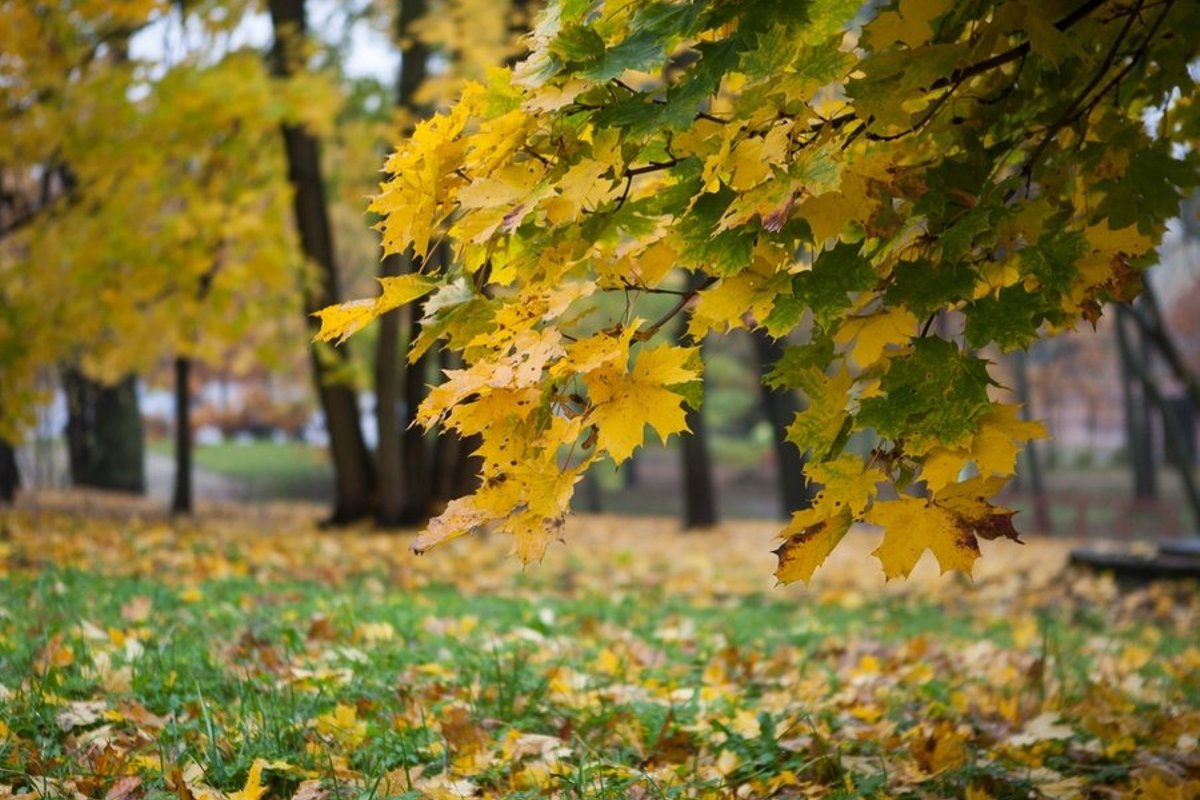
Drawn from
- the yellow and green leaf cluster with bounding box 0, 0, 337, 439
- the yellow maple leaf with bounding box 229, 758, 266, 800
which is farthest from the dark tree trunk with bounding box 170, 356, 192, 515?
the yellow maple leaf with bounding box 229, 758, 266, 800

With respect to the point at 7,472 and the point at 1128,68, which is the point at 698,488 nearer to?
the point at 7,472

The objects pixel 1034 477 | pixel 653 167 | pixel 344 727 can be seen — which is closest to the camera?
pixel 653 167

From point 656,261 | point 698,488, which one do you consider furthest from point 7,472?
point 656,261

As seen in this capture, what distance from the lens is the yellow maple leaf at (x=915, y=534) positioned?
208cm

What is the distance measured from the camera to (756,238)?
6.95 feet

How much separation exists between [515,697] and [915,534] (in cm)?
162

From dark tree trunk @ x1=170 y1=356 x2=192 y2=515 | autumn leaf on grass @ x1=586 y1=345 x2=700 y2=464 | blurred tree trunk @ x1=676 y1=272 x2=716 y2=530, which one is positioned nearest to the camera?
autumn leaf on grass @ x1=586 y1=345 x2=700 y2=464

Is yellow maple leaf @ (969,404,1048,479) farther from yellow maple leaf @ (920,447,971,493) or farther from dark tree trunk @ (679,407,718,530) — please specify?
dark tree trunk @ (679,407,718,530)

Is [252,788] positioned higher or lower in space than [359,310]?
lower

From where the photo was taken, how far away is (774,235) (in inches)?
83.0

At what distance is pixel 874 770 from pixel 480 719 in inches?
41.1

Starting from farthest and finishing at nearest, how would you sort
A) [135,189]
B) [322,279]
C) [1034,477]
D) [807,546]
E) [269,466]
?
[269,466] → [1034,477] → [322,279] → [135,189] → [807,546]

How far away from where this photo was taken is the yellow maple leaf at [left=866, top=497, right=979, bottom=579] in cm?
208

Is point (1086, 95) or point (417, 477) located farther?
point (417, 477)
